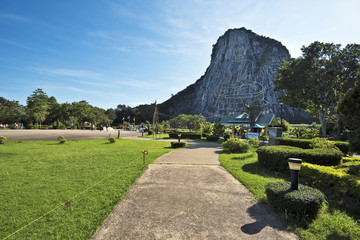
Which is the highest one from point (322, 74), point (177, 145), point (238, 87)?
point (238, 87)

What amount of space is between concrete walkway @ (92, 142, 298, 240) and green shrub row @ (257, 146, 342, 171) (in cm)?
272

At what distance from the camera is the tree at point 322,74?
20.2 m

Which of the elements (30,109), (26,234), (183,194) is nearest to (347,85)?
(183,194)

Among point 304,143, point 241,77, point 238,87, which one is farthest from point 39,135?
point 241,77

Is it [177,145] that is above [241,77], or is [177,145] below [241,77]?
below

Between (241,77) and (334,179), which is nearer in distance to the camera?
(334,179)

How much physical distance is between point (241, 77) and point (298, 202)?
390ft

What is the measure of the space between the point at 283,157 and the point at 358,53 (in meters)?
23.4

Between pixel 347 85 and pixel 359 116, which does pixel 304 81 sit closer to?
pixel 347 85

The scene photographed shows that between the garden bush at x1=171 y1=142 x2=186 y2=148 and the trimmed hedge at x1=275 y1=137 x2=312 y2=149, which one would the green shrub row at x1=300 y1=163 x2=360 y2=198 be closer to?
the trimmed hedge at x1=275 y1=137 x2=312 y2=149

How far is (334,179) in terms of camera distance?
4.91 meters

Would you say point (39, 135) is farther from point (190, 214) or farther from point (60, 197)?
point (190, 214)

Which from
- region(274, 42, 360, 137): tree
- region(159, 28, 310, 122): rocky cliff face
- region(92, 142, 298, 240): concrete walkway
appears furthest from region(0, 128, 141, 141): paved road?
region(159, 28, 310, 122): rocky cliff face

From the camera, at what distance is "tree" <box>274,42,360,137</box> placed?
66.2 feet
